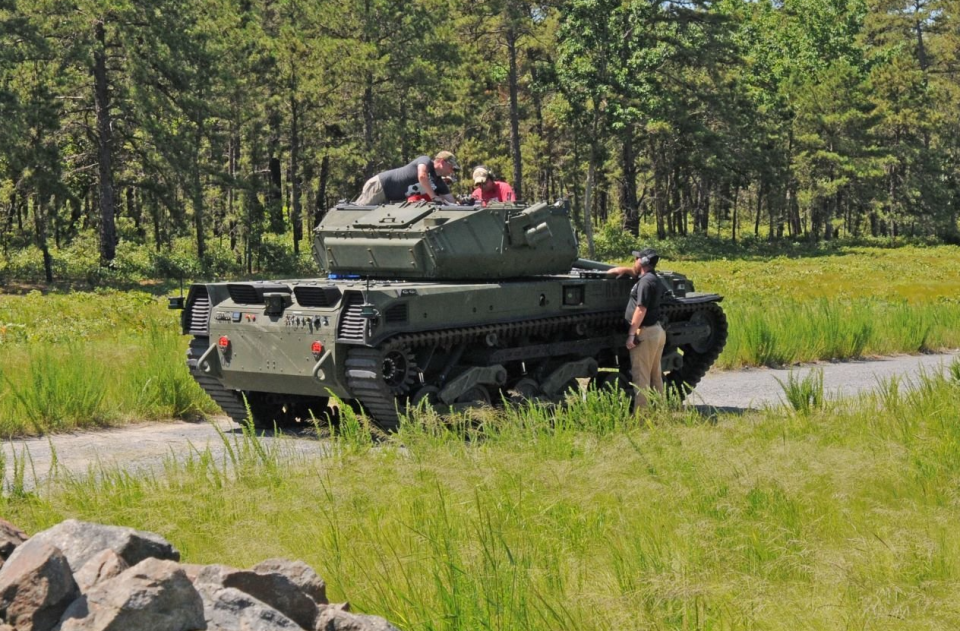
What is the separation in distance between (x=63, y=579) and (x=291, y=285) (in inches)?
311

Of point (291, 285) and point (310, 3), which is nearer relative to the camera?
point (291, 285)

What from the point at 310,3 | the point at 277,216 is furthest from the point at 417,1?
A: the point at 277,216

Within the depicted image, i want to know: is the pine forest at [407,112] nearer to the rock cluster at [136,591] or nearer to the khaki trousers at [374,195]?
the khaki trousers at [374,195]

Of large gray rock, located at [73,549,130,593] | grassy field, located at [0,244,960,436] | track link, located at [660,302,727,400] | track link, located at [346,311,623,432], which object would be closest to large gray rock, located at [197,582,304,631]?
large gray rock, located at [73,549,130,593]

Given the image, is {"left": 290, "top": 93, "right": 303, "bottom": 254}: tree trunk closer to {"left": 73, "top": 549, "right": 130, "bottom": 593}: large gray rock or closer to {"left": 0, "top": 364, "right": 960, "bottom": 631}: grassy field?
{"left": 0, "top": 364, "right": 960, "bottom": 631}: grassy field

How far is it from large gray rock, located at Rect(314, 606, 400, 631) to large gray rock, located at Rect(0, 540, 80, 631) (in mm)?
891

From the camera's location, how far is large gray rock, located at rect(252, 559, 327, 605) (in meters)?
5.22

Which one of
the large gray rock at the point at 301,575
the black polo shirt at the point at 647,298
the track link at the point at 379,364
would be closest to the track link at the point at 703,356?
the black polo shirt at the point at 647,298

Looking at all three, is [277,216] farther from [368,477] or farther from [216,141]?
[368,477]

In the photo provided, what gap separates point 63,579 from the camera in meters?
4.57

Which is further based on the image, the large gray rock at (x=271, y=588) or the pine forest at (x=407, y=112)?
the pine forest at (x=407, y=112)

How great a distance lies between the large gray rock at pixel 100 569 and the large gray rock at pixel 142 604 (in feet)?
0.35

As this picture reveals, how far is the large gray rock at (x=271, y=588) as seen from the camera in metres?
4.94

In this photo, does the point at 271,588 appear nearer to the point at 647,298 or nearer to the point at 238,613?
the point at 238,613
